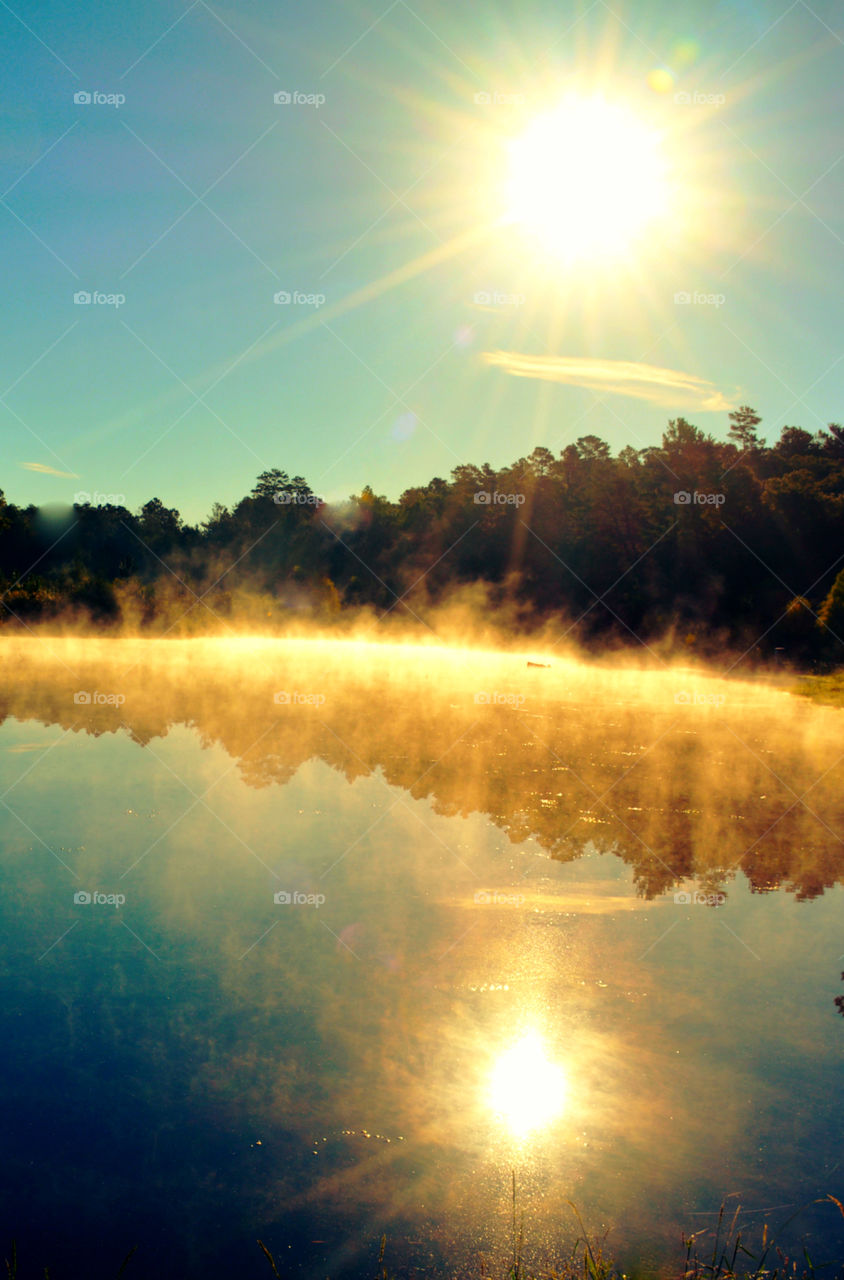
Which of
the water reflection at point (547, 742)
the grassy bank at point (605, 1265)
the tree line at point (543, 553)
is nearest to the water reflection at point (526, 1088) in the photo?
the grassy bank at point (605, 1265)

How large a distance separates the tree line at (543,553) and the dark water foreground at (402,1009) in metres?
31.4

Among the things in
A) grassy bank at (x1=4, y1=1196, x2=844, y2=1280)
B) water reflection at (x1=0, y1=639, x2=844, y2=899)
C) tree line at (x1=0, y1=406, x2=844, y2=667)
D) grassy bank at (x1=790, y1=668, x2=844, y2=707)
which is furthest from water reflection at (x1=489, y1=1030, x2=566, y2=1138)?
tree line at (x1=0, y1=406, x2=844, y2=667)

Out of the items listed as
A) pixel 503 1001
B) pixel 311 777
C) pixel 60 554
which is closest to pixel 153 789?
pixel 311 777

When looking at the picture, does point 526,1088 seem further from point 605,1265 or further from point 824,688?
point 824,688

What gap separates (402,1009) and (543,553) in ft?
224

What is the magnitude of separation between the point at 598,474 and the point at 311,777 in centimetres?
6175

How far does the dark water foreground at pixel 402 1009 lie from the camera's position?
4.82 m

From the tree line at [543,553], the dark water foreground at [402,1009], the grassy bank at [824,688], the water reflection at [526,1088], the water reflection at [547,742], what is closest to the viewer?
the dark water foreground at [402,1009]

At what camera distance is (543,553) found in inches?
2901

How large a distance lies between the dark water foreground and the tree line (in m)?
31.4

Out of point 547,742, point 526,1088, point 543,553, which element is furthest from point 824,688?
point 543,553

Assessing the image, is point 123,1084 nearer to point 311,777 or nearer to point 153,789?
point 153,789

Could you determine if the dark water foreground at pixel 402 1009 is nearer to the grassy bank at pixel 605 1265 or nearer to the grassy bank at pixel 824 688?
the grassy bank at pixel 605 1265

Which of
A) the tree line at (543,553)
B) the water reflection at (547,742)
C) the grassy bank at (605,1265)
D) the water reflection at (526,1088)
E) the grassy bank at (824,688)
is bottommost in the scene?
the grassy bank at (605,1265)
